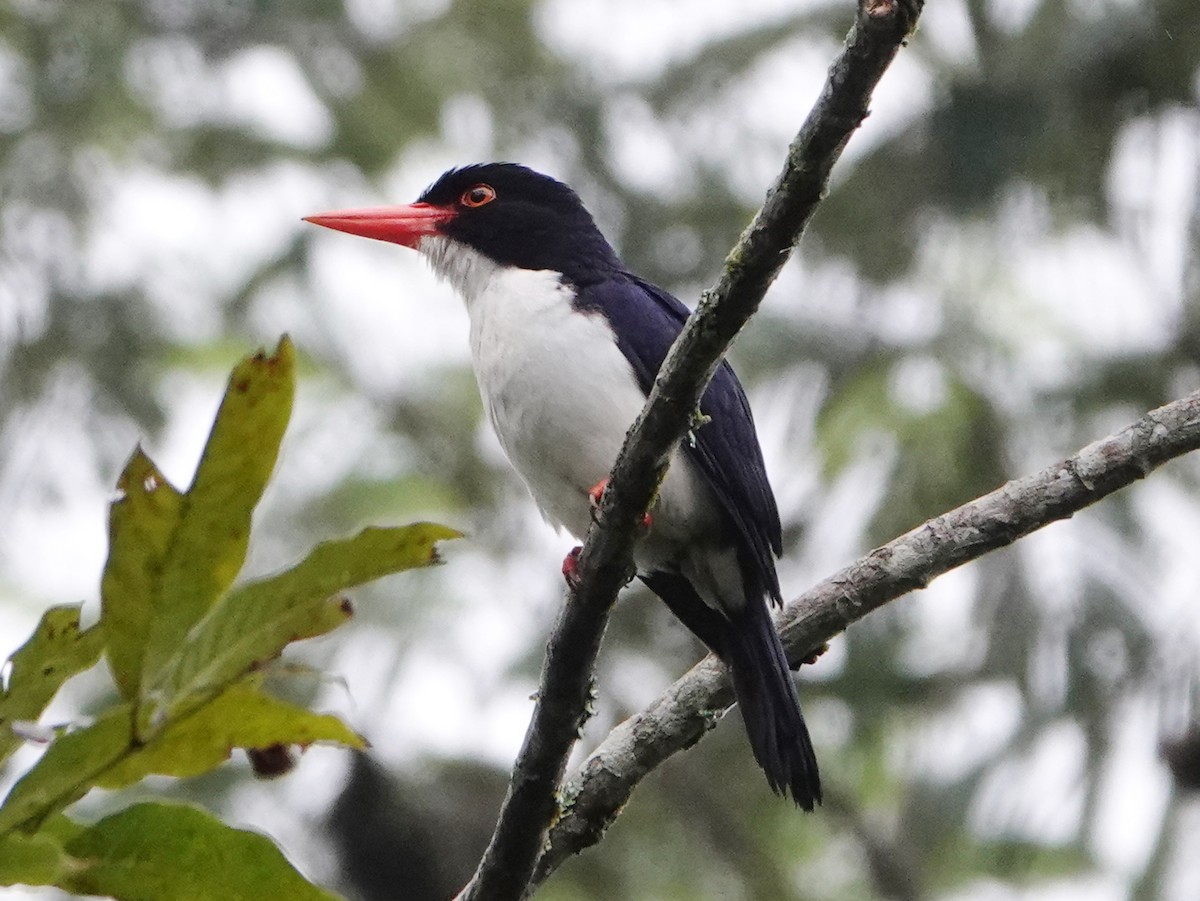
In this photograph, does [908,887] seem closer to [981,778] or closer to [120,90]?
[981,778]

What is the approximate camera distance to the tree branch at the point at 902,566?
2.88 meters

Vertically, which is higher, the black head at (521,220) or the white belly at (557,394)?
the black head at (521,220)

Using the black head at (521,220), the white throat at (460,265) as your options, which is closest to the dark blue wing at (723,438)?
the black head at (521,220)

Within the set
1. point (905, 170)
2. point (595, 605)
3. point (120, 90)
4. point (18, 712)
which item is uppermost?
point (120, 90)

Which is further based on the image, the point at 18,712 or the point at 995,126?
the point at 995,126

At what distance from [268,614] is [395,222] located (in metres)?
3.49

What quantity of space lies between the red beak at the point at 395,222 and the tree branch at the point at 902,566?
189 cm

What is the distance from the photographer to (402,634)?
8.41 m

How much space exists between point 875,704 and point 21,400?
13.1ft

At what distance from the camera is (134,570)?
53.8 inches

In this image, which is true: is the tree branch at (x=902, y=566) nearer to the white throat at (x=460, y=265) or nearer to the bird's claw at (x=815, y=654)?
the bird's claw at (x=815, y=654)

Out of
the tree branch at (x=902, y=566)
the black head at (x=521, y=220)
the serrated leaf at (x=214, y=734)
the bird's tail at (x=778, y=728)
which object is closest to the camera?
the serrated leaf at (x=214, y=734)

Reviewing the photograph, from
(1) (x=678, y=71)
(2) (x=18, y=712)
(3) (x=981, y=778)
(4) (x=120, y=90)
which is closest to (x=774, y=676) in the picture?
(2) (x=18, y=712)

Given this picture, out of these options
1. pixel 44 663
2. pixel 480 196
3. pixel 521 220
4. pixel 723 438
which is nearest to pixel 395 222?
pixel 480 196
